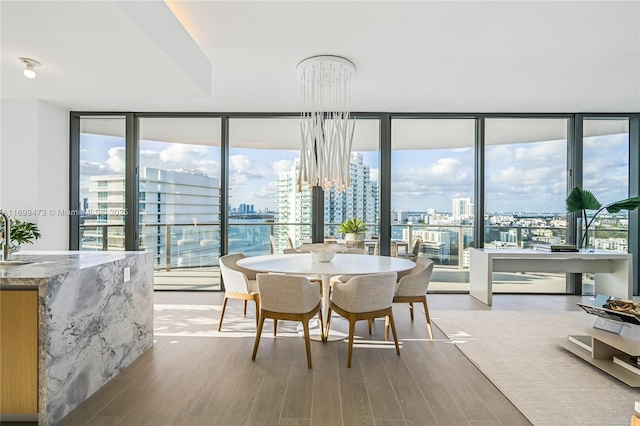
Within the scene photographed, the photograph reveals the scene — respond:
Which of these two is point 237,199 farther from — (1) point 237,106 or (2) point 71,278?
(2) point 71,278

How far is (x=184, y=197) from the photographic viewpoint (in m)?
5.75

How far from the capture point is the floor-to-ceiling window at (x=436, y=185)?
5.76 meters

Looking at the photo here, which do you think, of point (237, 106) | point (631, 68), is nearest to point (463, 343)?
point (631, 68)

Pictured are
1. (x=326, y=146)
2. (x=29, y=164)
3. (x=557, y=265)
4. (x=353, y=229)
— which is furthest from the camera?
(x=353, y=229)

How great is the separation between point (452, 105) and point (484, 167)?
1.14 m

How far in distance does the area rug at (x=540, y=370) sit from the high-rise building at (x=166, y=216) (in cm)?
358

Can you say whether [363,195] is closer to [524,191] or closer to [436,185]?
[436,185]

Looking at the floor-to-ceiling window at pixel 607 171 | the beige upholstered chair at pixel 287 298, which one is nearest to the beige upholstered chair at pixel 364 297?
the beige upholstered chair at pixel 287 298

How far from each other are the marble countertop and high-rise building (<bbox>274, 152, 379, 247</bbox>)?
291 centimetres

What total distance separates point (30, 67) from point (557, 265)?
20.8ft

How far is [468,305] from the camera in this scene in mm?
4852

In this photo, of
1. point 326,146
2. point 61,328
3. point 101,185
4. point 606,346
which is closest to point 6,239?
point 61,328

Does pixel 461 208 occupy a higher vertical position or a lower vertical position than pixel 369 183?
lower

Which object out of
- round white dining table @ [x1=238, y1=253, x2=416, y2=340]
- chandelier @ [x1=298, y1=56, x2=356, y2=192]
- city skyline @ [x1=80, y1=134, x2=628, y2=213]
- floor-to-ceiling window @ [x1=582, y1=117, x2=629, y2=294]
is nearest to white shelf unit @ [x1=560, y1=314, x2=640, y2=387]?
round white dining table @ [x1=238, y1=253, x2=416, y2=340]
